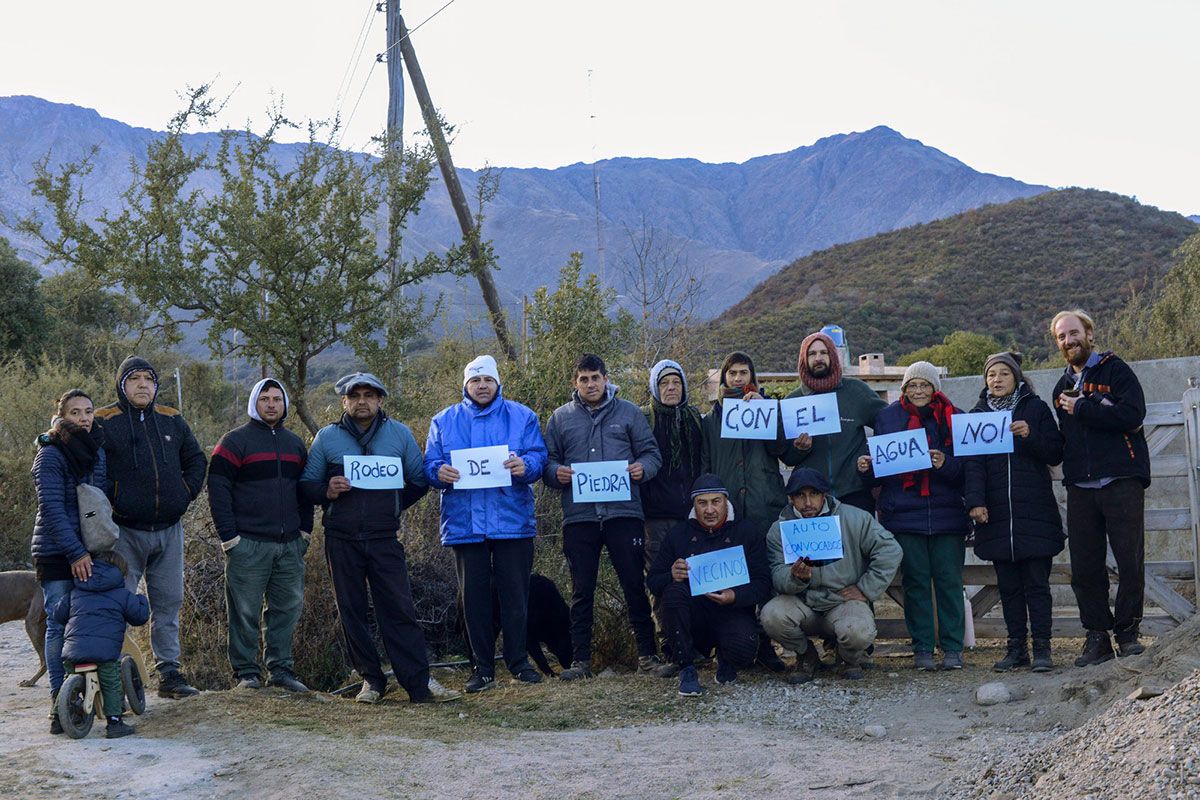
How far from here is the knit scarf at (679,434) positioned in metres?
8.45

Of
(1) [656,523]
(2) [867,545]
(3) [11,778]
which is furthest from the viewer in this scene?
(1) [656,523]

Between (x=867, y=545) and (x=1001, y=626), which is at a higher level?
(x=867, y=545)

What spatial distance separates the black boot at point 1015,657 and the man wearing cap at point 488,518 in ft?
10.3

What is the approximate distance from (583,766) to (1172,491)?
837 cm

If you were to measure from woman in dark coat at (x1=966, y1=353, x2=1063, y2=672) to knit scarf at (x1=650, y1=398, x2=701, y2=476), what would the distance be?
1.87 metres

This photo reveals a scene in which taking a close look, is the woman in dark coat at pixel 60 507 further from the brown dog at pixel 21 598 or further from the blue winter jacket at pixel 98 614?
the brown dog at pixel 21 598

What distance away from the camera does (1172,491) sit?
39.1 feet

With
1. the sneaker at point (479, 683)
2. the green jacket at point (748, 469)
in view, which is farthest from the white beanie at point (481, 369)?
the sneaker at point (479, 683)

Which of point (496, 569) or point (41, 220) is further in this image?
point (41, 220)

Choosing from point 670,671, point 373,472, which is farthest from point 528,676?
point 373,472

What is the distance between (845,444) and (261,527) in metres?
4.04

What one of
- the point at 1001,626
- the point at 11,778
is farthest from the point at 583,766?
the point at 1001,626

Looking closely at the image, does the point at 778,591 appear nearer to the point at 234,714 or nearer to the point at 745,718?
the point at 745,718

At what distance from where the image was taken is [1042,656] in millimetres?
7957
